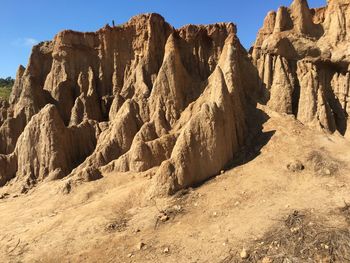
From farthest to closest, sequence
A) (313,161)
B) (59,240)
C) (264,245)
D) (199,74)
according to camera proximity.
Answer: (199,74), (313,161), (59,240), (264,245)

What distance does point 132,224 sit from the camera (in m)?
14.3

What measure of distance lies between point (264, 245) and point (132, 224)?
5.77m

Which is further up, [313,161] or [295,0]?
[295,0]

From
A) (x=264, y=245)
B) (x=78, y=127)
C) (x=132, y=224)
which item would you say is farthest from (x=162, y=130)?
(x=264, y=245)

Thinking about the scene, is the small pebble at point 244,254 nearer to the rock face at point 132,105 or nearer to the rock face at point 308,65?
the rock face at point 132,105

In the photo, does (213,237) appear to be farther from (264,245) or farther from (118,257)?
(118,257)

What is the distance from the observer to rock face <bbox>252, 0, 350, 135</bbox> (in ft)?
71.5

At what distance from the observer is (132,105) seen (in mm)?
24641

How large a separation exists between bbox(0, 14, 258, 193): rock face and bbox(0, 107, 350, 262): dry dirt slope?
151cm

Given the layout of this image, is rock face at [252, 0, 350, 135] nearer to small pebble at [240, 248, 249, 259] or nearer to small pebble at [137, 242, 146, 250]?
small pebble at [240, 248, 249, 259]

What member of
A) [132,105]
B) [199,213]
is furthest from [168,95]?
[199,213]

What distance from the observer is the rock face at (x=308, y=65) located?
21.8 meters

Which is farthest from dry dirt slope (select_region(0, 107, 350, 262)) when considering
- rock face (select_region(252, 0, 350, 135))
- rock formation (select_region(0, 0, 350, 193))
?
rock face (select_region(252, 0, 350, 135))

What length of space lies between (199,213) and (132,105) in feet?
40.5
